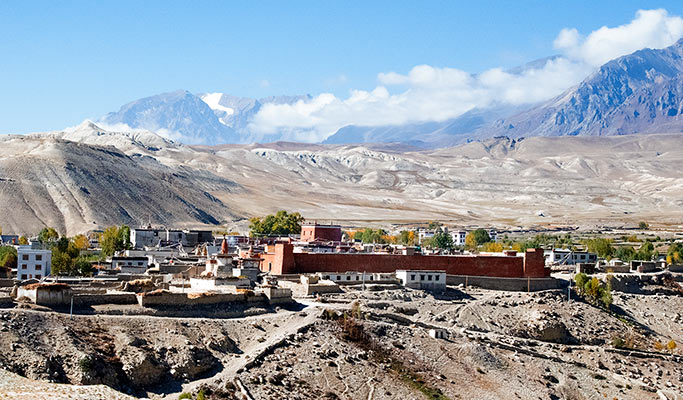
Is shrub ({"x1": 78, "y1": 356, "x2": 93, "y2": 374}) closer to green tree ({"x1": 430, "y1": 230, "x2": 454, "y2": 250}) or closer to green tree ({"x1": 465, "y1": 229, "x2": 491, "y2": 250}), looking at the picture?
green tree ({"x1": 430, "y1": 230, "x2": 454, "y2": 250})

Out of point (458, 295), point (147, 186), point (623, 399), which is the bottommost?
point (623, 399)

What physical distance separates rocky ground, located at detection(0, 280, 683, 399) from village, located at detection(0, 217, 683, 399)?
9cm

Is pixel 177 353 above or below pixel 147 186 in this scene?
below

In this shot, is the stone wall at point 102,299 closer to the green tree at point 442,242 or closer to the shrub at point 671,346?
the shrub at point 671,346

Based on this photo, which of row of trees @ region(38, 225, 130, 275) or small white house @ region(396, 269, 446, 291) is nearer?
small white house @ region(396, 269, 446, 291)

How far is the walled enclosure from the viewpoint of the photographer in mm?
53188

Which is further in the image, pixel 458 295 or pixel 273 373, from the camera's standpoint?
pixel 458 295

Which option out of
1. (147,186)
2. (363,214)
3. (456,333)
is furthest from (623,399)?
(363,214)

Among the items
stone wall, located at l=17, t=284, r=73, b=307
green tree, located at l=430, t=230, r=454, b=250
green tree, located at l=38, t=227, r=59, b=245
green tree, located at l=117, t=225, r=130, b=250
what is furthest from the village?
green tree, located at l=430, t=230, r=454, b=250

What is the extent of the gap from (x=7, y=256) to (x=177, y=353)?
108 ft

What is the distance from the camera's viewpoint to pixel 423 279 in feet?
173

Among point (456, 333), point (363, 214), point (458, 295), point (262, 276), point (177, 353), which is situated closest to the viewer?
point (177, 353)

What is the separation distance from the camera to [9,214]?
107m

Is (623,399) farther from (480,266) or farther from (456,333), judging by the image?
(480,266)
